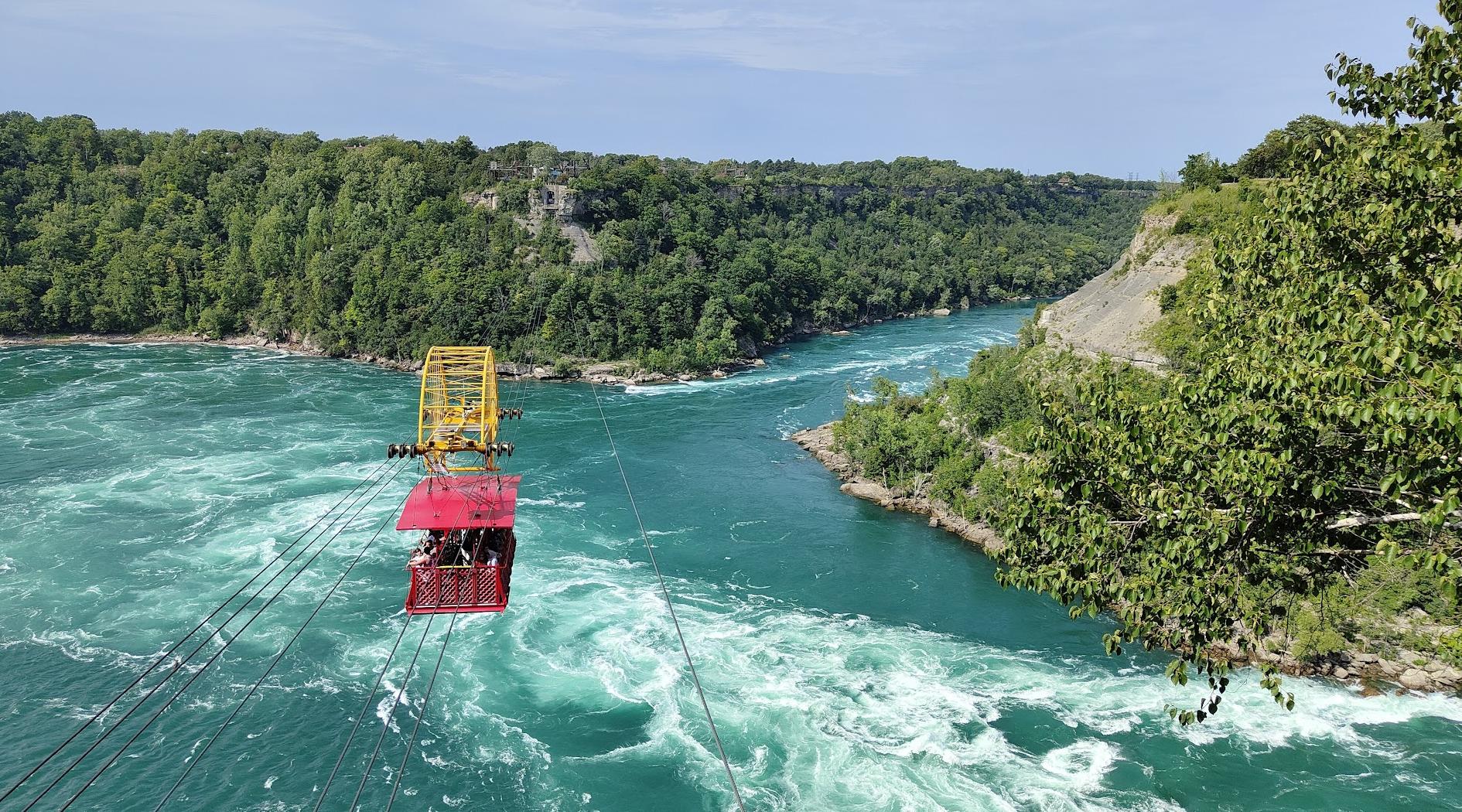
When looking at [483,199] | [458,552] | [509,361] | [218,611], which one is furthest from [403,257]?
[458,552]

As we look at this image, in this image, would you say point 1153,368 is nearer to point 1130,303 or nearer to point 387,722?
point 1130,303

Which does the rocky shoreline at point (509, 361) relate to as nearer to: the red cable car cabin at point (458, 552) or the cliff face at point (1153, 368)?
the cliff face at point (1153, 368)

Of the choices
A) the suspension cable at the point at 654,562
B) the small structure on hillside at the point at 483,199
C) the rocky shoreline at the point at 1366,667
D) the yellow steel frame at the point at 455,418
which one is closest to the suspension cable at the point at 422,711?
the yellow steel frame at the point at 455,418

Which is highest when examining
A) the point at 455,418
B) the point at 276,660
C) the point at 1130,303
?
the point at 1130,303

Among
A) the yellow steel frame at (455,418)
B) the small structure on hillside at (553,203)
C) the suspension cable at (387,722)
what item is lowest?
the suspension cable at (387,722)

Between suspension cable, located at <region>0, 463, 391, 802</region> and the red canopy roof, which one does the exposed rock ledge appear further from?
suspension cable, located at <region>0, 463, 391, 802</region>

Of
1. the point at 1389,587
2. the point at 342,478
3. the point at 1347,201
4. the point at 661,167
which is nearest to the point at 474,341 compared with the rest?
the point at 342,478
